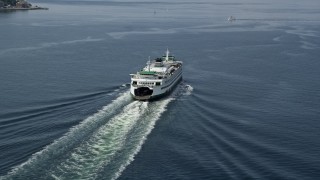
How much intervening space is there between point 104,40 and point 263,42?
125 ft

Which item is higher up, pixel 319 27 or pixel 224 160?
pixel 319 27

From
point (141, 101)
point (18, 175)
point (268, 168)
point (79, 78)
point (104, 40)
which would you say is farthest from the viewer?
point (104, 40)

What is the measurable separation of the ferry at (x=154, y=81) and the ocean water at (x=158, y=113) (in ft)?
4.28

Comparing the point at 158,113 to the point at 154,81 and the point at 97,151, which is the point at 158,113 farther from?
the point at 97,151

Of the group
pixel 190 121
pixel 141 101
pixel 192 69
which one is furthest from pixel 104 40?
pixel 190 121

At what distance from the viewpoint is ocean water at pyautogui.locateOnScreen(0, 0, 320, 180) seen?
38844 millimetres

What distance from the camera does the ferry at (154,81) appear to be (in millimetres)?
59772

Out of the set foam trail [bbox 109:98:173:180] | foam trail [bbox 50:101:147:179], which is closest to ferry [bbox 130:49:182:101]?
foam trail [bbox 109:98:173:180]

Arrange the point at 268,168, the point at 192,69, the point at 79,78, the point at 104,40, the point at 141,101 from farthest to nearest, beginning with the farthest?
the point at 104,40 < the point at 192,69 < the point at 79,78 < the point at 141,101 < the point at 268,168

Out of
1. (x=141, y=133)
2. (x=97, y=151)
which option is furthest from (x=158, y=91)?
(x=97, y=151)

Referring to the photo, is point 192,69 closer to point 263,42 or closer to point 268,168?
point 263,42

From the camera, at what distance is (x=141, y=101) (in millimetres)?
58625

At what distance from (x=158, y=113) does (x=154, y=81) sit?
809 cm

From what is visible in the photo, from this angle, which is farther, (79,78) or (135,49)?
(135,49)
